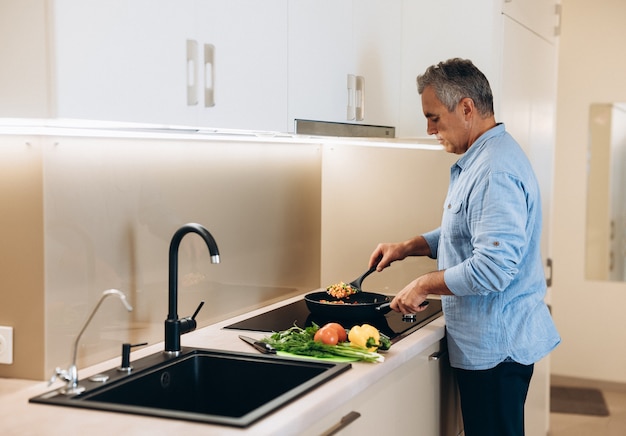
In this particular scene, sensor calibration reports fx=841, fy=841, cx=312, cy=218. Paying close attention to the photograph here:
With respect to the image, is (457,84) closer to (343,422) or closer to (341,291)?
(341,291)

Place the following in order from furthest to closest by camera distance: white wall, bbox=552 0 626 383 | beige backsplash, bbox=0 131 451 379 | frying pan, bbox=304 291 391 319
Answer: white wall, bbox=552 0 626 383 < frying pan, bbox=304 291 391 319 < beige backsplash, bbox=0 131 451 379

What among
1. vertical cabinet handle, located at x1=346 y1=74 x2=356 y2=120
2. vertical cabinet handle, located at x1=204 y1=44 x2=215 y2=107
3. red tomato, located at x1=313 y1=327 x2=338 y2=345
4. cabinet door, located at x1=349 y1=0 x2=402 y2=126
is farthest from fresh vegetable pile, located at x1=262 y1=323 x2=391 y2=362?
cabinet door, located at x1=349 y1=0 x2=402 y2=126

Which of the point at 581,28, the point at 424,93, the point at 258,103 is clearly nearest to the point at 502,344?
the point at 424,93

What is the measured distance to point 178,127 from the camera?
1.99m

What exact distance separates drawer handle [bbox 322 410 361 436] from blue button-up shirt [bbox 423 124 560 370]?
1.91 ft

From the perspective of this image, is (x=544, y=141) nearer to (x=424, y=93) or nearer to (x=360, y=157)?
(x=360, y=157)

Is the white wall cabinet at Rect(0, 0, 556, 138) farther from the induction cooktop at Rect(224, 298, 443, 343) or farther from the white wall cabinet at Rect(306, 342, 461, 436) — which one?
the white wall cabinet at Rect(306, 342, 461, 436)

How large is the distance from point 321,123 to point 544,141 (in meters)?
1.58

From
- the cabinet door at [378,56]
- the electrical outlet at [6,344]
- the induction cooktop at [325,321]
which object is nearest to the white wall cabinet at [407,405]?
the induction cooktop at [325,321]

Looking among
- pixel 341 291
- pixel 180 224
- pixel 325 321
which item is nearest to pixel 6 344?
pixel 180 224

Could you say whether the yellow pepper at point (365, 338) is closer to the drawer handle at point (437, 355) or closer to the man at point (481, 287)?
the man at point (481, 287)

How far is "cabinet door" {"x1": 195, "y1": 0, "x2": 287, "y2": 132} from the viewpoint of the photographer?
204cm

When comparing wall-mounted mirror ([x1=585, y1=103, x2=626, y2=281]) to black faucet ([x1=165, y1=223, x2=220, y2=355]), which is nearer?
black faucet ([x1=165, y1=223, x2=220, y2=355])

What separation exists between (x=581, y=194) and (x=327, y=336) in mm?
3815
